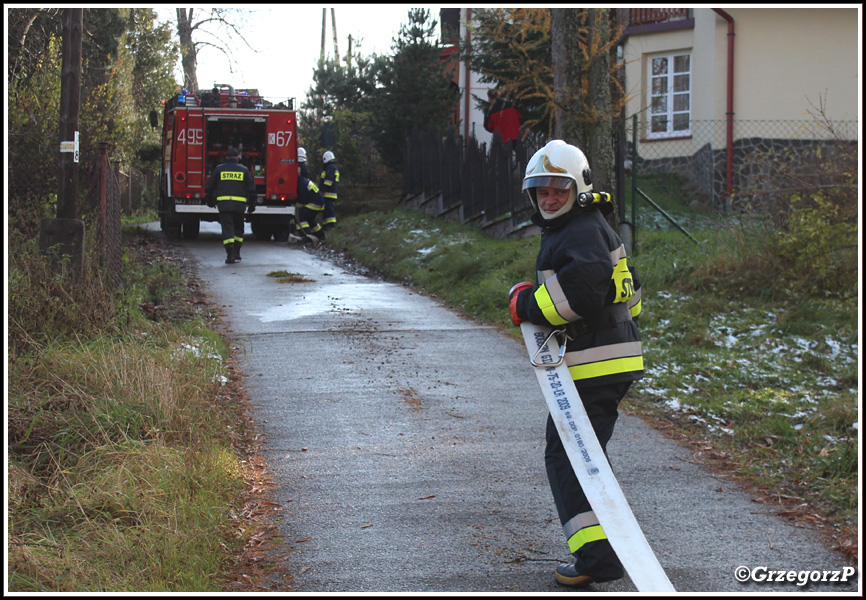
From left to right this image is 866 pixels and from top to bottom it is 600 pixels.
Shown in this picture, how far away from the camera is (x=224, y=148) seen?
1797 cm

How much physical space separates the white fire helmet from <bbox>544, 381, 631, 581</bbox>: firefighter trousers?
80 centimetres

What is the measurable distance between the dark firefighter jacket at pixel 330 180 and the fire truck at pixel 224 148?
748mm

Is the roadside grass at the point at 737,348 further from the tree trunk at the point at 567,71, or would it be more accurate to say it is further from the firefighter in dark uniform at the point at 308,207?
the firefighter in dark uniform at the point at 308,207

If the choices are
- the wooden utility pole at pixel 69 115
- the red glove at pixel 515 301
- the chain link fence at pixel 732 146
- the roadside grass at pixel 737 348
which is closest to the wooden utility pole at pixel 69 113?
the wooden utility pole at pixel 69 115

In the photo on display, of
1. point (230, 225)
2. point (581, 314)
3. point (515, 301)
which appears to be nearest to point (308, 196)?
point (230, 225)

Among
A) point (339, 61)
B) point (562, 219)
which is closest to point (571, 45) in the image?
point (562, 219)

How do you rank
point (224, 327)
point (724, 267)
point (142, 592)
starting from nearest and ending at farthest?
point (142, 592) < point (224, 327) < point (724, 267)

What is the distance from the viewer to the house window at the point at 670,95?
19516 millimetres

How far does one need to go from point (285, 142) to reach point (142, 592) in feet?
49.1

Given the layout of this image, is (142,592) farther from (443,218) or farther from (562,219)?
(443,218)

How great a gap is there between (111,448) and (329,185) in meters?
13.0

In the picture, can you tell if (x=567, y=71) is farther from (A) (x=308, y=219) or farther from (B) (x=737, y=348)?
(A) (x=308, y=219)

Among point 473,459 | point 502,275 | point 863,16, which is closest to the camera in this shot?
point 473,459

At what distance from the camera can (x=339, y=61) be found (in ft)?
108
